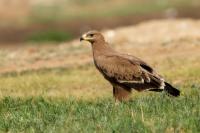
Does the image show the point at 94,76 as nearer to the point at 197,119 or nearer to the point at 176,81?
the point at 176,81

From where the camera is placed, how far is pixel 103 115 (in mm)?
11352

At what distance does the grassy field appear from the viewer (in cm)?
1082

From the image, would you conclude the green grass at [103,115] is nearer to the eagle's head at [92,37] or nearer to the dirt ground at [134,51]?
the eagle's head at [92,37]

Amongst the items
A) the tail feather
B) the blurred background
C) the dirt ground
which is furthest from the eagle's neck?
the blurred background

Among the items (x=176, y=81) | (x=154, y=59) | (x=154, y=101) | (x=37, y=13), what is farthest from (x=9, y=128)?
(x=37, y=13)

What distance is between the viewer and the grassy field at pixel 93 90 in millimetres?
10820

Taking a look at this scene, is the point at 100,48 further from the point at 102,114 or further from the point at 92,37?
the point at 102,114

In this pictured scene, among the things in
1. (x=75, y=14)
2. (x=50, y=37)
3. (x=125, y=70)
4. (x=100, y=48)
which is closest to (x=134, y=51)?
(x=100, y=48)

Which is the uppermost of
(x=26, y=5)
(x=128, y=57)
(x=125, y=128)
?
(x=26, y=5)

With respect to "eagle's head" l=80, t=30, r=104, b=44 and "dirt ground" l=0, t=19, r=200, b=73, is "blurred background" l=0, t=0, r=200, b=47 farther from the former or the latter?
"eagle's head" l=80, t=30, r=104, b=44

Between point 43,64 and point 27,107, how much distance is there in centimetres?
953

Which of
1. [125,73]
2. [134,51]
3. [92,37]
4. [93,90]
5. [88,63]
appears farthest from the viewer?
[134,51]

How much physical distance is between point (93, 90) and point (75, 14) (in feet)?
93.9

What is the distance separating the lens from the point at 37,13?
4550cm
